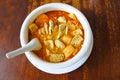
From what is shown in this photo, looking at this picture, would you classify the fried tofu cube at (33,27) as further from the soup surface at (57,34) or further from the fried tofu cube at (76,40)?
the fried tofu cube at (76,40)

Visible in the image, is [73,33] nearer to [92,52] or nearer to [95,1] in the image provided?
[92,52]

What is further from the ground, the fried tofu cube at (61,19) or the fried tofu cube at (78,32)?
the fried tofu cube at (61,19)

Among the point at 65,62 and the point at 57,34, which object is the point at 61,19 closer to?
the point at 57,34

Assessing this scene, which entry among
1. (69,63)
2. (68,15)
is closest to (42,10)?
(68,15)

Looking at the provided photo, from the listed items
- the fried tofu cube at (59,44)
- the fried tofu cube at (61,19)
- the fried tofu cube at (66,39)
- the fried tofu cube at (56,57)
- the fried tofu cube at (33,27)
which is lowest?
the fried tofu cube at (56,57)

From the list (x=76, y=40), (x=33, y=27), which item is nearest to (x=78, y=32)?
(x=76, y=40)

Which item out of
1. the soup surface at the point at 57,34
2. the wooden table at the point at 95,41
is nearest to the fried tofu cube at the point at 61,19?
the soup surface at the point at 57,34

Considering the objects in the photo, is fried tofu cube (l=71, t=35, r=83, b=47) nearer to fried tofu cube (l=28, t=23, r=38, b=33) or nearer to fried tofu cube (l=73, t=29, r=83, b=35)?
fried tofu cube (l=73, t=29, r=83, b=35)
